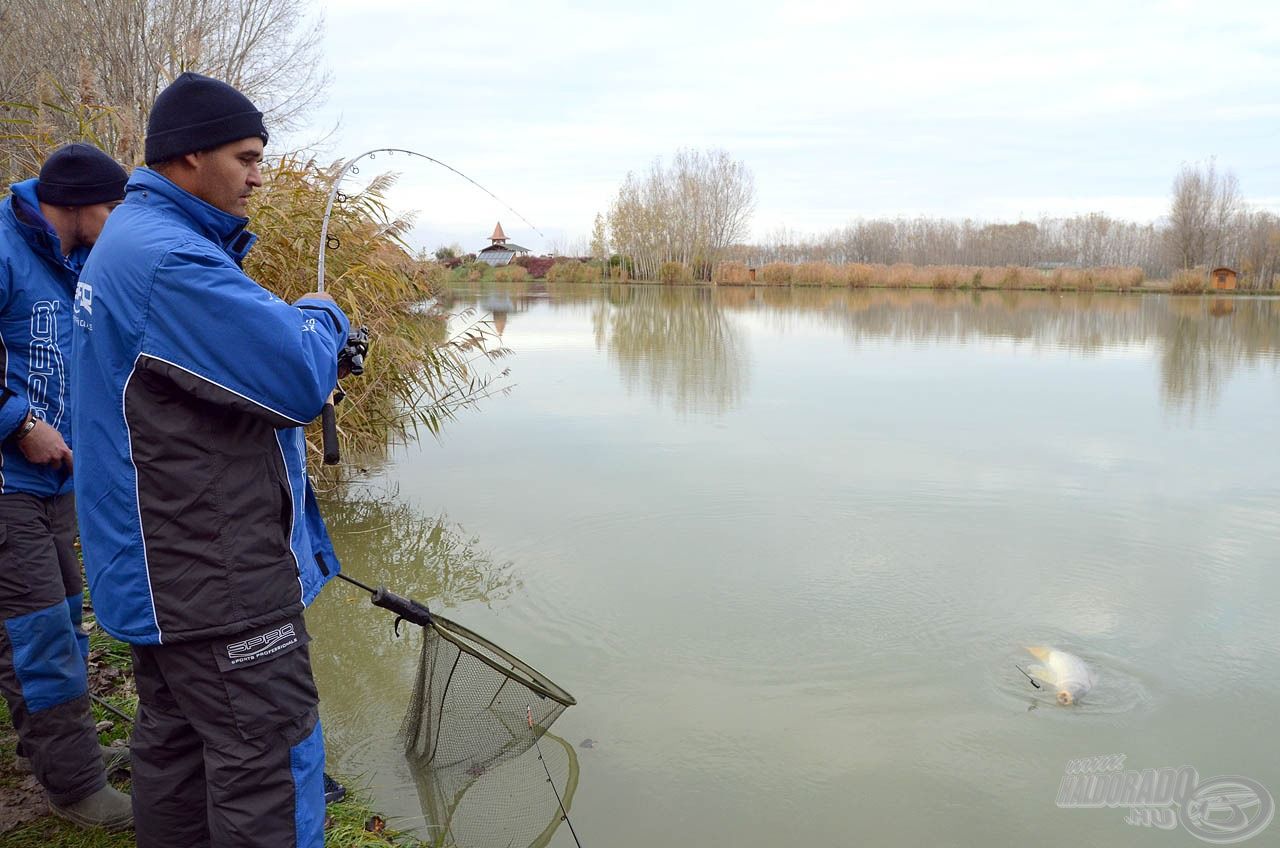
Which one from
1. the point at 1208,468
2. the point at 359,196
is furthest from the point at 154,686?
the point at 1208,468

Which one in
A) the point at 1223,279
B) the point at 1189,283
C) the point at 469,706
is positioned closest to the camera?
the point at 469,706

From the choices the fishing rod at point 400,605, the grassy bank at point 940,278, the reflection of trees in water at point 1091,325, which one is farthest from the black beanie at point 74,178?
the grassy bank at point 940,278

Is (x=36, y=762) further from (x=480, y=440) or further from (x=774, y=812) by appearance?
(x=480, y=440)

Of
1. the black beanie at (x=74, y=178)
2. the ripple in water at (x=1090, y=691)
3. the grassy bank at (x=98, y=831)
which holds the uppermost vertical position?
the black beanie at (x=74, y=178)

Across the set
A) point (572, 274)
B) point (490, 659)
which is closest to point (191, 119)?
point (490, 659)

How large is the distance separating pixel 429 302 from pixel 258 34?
54.9 ft

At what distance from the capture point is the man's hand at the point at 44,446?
2.51 metres

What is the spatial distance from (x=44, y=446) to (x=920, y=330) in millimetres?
19865

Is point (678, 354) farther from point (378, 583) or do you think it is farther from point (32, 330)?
point (32, 330)

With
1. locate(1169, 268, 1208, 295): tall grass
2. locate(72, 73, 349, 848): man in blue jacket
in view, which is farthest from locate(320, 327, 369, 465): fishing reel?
locate(1169, 268, 1208, 295): tall grass

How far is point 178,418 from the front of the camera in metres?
1.79

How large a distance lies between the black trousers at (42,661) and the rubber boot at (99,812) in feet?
0.06

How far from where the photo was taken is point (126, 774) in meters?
2.87

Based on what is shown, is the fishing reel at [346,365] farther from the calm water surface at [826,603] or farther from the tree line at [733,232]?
the tree line at [733,232]
